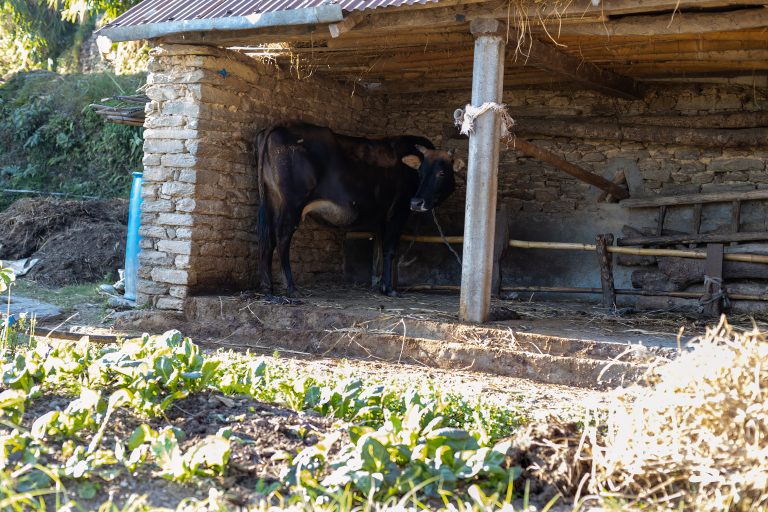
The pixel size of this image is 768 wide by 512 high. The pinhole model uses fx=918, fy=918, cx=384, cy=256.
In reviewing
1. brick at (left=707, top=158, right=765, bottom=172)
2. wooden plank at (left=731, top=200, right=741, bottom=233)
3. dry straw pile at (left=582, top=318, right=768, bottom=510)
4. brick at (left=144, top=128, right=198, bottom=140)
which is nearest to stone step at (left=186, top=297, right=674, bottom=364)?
brick at (left=144, top=128, right=198, bottom=140)

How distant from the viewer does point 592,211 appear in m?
9.32

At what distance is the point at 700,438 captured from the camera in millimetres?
3117

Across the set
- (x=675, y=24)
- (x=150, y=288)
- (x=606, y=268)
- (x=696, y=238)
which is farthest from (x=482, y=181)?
(x=150, y=288)

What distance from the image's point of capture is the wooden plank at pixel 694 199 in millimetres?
8227

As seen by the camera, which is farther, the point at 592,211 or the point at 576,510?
the point at 592,211

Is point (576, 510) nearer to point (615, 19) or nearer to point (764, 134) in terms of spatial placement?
point (615, 19)

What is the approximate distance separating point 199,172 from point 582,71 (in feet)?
11.2

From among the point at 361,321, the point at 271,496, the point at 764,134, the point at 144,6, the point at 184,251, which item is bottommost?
the point at 271,496

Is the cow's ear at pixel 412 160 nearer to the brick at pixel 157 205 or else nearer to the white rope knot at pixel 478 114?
the white rope knot at pixel 478 114

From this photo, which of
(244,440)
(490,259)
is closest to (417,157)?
(490,259)

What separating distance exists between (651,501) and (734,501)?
26cm

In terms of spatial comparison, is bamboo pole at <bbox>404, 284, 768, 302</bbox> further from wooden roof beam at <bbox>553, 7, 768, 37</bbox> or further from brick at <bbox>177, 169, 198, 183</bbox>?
brick at <bbox>177, 169, 198, 183</bbox>

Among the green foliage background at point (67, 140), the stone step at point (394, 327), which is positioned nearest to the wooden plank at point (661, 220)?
the stone step at point (394, 327)

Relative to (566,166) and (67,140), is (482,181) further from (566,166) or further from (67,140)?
(67,140)
